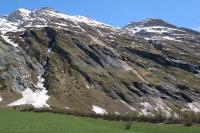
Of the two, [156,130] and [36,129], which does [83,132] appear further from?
[156,130]

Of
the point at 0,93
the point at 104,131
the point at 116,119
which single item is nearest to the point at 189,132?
the point at 104,131

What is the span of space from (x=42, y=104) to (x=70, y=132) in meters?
137

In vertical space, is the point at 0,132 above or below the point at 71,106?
below

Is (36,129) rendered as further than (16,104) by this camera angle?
No

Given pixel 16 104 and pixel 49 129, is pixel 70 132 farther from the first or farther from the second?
pixel 16 104

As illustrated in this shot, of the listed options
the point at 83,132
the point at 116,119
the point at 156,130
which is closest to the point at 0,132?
the point at 83,132

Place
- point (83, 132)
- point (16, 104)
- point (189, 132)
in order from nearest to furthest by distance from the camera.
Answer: point (83, 132)
point (189, 132)
point (16, 104)

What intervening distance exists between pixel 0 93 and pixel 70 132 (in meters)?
149

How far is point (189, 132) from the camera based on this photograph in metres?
69.7

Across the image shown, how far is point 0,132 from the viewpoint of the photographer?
53.7 meters

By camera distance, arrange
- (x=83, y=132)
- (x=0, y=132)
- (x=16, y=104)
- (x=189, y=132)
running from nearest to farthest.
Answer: (x=0, y=132) < (x=83, y=132) < (x=189, y=132) < (x=16, y=104)

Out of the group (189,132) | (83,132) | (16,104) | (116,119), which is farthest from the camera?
(16,104)

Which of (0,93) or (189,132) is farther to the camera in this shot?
(0,93)

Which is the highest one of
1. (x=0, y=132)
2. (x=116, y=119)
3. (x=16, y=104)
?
(x=16, y=104)
